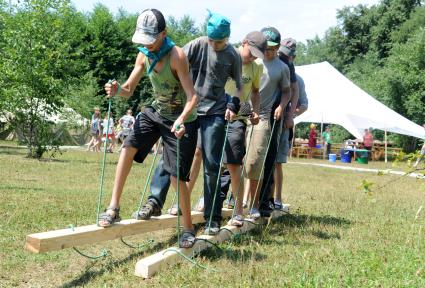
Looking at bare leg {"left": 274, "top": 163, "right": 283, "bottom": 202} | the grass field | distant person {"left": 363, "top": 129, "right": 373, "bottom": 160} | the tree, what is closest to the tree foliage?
distant person {"left": 363, "top": 129, "right": 373, "bottom": 160}

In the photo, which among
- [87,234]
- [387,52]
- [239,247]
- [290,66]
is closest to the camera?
[87,234]

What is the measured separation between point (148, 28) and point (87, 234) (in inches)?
66.7

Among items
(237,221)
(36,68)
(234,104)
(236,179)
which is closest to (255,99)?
(234,104)

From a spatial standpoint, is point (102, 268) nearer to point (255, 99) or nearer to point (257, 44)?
point (255, 99)

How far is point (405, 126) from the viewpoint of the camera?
25953 millimetres

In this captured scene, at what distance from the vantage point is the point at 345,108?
85.3ft

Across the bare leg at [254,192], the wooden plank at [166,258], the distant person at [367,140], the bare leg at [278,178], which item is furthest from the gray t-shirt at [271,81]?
the distant person at [367,140]

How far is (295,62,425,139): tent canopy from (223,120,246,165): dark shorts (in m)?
20.2

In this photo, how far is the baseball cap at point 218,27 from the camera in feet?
17.7

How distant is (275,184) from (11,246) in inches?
156

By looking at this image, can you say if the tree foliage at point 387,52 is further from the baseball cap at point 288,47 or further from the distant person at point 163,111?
the distant person at point 163,111

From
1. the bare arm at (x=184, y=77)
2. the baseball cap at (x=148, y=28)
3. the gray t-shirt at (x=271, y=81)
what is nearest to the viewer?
the baseball cap at (x=148, y=28)

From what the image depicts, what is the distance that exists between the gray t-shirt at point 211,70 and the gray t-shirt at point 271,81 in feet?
4.23

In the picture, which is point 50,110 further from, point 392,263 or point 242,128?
point 392,263
